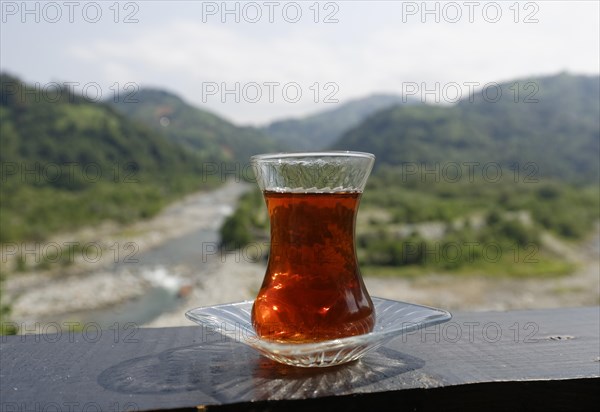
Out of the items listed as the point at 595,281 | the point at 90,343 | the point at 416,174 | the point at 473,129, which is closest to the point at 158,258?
the point at 595,281

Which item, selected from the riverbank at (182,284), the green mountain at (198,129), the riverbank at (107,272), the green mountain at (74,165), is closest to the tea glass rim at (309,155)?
the riverbank at (107,272)

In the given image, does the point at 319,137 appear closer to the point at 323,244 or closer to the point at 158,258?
Answer: the point at 158,258

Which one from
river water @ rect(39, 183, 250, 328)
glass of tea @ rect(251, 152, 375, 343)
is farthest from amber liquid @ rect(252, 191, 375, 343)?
river water @ rect(39, 183, 250, 328)

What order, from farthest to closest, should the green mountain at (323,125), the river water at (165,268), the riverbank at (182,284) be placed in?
1. the green mountain at (323,125)
2. the riverbank at (182,284)
3. the river water at (165,268)

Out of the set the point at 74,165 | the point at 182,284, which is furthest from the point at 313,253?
the point at 74,165

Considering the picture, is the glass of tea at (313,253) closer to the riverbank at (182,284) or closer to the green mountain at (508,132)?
the riverbank at (182,284)

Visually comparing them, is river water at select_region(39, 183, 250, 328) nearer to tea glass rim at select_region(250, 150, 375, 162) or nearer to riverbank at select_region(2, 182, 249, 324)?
riverbank at select_region(2, 182, 249, 324)

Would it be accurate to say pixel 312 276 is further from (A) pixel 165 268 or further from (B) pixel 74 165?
(B) pixel 74 165
